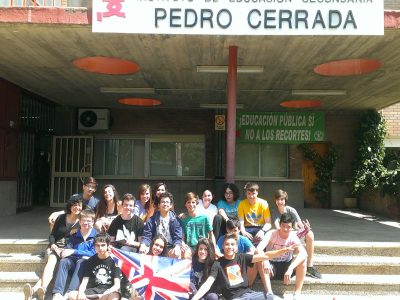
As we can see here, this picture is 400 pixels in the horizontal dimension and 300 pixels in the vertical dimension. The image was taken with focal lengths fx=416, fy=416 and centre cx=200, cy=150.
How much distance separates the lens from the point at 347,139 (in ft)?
42.2

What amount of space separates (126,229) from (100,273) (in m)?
0.71

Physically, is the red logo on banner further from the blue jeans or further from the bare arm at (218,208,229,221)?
the blue jeans

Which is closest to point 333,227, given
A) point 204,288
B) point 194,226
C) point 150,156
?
point 194,226

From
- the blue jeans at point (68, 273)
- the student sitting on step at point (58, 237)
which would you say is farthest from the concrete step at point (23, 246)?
the blue jeans at point (68, 273)

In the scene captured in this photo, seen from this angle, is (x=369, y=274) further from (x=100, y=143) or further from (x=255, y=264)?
(x=100, y=143)

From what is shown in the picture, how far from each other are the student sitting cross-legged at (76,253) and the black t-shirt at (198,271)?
126cm

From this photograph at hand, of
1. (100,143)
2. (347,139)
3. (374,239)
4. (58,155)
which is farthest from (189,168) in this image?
(374,239)

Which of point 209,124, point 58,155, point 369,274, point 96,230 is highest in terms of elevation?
point 209,124

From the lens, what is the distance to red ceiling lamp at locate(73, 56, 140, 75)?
777 centimetres

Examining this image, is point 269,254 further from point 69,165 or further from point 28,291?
point 69,165

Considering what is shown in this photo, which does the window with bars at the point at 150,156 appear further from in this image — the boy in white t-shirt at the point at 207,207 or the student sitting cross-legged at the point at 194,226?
the student sitting cross-legged at the point at 194,226

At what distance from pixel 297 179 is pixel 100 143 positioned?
20.3ft

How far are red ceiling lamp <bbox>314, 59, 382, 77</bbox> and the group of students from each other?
352 cm

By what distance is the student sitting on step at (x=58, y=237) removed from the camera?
4.91 metres
